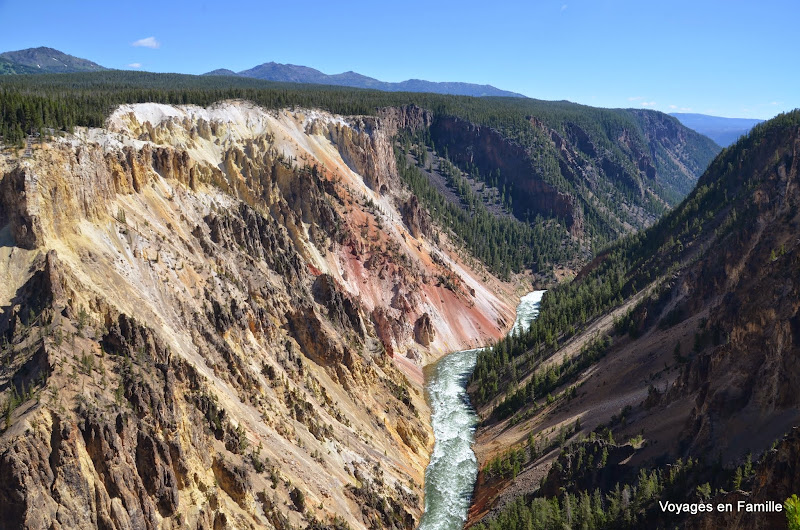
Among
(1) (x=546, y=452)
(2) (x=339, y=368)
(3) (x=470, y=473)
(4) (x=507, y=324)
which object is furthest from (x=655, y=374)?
(4) (x=507, y=324)

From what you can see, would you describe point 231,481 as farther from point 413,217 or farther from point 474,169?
point 474,169

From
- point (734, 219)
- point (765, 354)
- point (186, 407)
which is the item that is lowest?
point (186, 407)

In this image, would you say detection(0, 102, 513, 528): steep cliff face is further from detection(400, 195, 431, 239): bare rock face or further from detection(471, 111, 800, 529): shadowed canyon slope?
detection(400, 195, 431, 239): bare rock face

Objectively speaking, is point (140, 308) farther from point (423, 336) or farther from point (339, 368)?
point (423, 336)

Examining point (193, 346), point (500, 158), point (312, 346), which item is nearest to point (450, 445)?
point (312, 346)

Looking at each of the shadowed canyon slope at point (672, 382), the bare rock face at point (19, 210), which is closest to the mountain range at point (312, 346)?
the bare rock face at point (19, 210)

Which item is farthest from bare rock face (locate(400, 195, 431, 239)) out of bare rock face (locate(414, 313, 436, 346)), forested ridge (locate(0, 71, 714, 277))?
bare rock face (locate(414, 313, 436, 346))

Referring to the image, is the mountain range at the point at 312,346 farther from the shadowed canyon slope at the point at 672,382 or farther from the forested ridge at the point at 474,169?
the forested ridge at the point at 474,169
